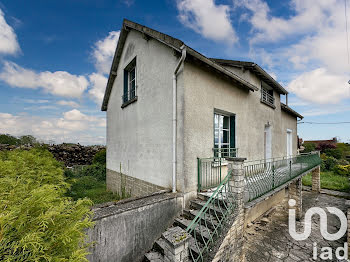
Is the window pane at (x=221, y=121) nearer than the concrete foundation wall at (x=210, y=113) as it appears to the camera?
No

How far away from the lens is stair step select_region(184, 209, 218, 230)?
3504 mm

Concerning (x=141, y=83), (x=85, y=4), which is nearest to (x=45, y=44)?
(x=85, y=4)

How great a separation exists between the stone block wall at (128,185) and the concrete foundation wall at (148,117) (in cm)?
17

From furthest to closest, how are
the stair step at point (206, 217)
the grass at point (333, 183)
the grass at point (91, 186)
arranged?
1. the grass at point (333, 183)
2. the grass at point (91, 186)
3. the stair step at point (206, 217)

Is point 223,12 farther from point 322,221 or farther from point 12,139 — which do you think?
point 12,139

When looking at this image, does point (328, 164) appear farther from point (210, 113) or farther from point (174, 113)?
point (174, 113)

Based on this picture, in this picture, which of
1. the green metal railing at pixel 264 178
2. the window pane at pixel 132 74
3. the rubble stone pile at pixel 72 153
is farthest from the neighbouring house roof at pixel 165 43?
the rubble stone pile at pixel 72 153

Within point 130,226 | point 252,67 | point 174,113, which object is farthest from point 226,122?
point 130,226

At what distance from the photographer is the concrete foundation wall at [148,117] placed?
4.88 metres

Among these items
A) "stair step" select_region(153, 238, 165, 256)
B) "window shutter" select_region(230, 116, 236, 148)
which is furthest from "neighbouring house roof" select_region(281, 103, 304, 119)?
"stair step" select_region(153, 238, 165, 256)

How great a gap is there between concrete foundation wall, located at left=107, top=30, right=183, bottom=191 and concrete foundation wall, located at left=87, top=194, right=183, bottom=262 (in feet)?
2.76

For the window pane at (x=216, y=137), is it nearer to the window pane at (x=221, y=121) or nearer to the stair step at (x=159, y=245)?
the window pane at (x=221, y=121)

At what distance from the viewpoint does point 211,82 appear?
17.2ft

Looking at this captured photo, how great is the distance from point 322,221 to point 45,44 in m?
15.7
